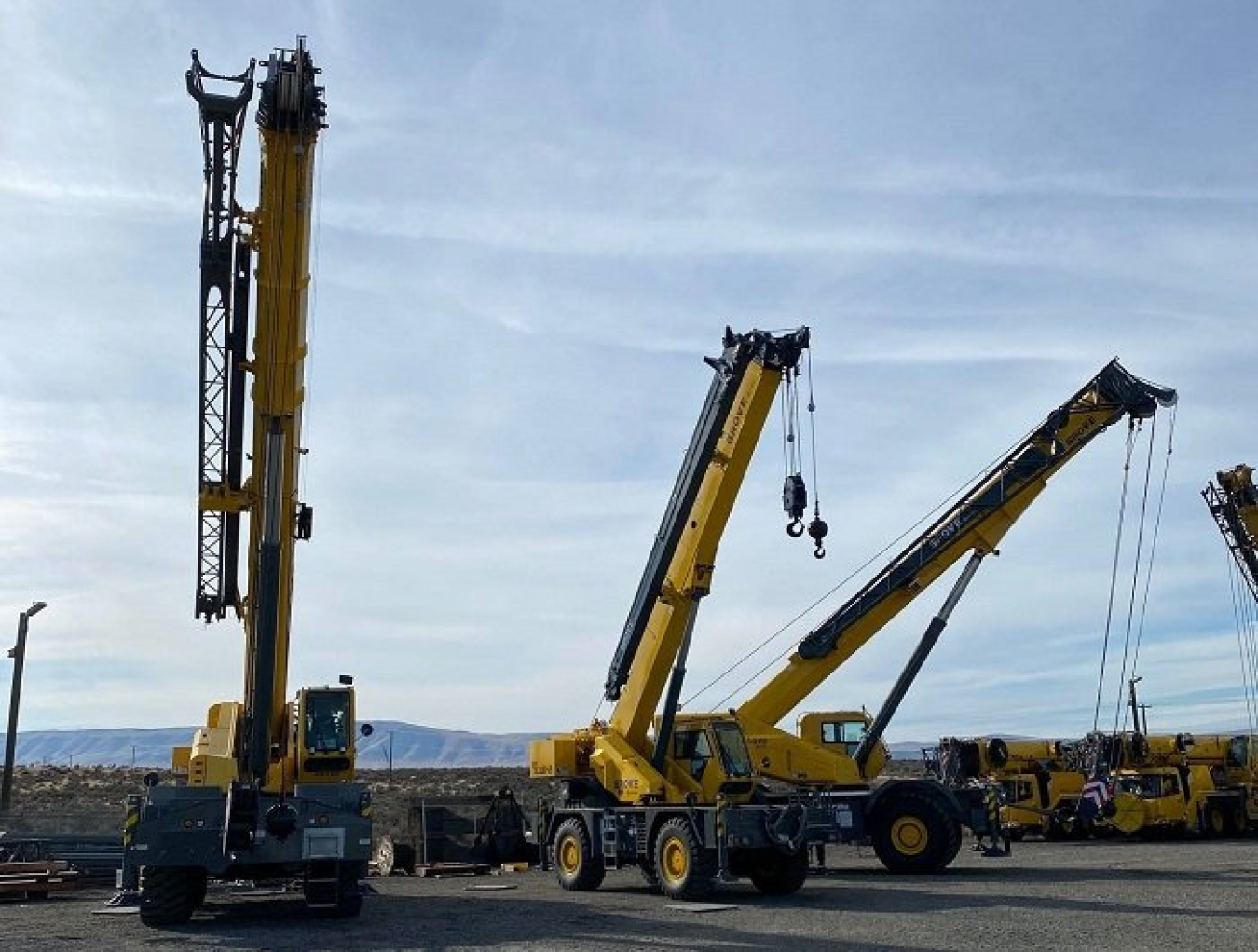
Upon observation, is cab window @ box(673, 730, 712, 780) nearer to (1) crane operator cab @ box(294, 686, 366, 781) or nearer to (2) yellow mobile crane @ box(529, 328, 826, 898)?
(2) yellow mobile crane @ box(529, 328, 826, 898)

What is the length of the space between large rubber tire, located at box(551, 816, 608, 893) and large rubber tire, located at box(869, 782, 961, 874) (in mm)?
5144

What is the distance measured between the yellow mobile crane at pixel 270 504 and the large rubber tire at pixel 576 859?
496cm

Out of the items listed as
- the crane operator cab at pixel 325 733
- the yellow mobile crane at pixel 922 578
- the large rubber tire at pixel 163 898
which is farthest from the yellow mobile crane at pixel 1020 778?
the large rubber tire at pixel 163 898

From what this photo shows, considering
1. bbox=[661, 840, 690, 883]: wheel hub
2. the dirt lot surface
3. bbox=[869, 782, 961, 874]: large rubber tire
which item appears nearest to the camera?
the dirt lot surface

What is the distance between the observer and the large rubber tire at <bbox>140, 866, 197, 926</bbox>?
17.0m

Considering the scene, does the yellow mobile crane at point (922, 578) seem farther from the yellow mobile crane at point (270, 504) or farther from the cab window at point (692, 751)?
the yellow mobile crane at point (270, 504)

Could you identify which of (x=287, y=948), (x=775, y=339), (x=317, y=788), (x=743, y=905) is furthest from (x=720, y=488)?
(x=287, y=948)

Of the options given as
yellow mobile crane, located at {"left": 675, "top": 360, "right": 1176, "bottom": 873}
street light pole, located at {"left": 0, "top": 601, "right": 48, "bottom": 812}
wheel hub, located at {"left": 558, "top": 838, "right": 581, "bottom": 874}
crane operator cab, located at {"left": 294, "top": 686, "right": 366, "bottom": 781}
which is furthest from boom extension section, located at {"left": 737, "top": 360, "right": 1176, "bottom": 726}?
street light pole, located at {"left": 0, "top": 601, "right": 48, "bottom": 812}

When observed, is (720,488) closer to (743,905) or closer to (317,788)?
(743,905)

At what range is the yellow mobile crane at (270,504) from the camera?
17781 millimetres

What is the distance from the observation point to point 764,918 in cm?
1680

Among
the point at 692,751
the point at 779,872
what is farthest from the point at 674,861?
the point at 692,751

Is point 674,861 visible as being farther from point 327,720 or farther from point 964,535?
point 964,535

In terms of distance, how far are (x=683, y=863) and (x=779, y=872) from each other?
65.1 inches
